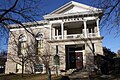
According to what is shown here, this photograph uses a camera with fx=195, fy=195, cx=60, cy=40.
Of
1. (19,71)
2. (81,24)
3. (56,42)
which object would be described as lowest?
(19,71)

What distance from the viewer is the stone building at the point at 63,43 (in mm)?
27920

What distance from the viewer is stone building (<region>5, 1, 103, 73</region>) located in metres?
27.9

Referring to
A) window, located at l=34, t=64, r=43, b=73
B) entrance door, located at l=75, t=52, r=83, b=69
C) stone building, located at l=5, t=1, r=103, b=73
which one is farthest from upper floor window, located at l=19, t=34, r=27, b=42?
entrance door, located at l=75, t=52, r=83, b=69

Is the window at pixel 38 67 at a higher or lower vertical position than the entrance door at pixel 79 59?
lower

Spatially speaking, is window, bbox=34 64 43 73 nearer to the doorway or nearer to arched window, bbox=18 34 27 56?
arched window, bbox=18 34 27 56

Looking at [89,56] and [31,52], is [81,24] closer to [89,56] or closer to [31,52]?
[89,56]

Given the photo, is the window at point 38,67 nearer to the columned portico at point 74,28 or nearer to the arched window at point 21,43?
the arched window at point 21,43

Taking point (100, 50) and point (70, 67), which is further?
point (70, 67)

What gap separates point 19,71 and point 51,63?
678cm

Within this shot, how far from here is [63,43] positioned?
2908 cm

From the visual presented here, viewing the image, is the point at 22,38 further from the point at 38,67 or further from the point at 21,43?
the point at 38,67

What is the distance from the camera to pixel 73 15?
94.8 ft

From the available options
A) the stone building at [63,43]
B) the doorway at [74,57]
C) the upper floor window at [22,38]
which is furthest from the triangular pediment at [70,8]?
the upper floor window at [22,38]

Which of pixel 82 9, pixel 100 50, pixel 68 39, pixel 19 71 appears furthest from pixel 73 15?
pixel 19 71
